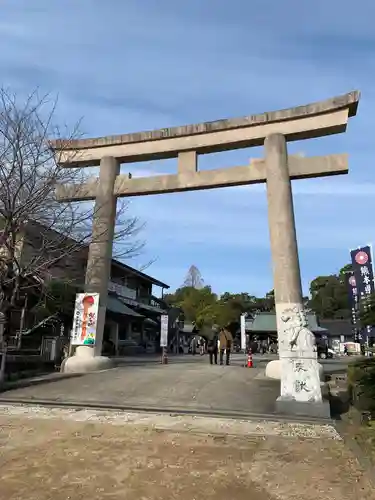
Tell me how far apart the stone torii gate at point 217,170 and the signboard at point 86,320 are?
12.0 inches

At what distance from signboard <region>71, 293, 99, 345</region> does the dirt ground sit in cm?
695

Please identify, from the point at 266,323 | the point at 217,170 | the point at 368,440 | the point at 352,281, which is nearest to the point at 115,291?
the point at 266,323

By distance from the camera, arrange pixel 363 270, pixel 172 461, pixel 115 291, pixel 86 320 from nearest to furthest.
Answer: pixel 172 461 → pixel 86 320 → pixel 363 270 → pixel 115 291

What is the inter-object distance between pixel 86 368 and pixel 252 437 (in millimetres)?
8235

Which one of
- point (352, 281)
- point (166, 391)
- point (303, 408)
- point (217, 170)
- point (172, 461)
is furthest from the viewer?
point (352, 281)

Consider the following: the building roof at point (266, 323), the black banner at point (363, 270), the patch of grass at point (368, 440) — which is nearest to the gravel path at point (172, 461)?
the patch of grass at point (368, 440)

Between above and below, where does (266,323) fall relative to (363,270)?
below

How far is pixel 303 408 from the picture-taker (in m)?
8.52

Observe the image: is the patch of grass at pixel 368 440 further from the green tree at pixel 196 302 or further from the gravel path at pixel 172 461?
the green tree at pixel 196 302

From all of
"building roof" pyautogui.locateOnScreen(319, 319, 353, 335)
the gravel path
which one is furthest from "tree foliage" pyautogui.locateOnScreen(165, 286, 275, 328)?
the gravel path

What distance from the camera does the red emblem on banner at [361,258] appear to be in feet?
76.8

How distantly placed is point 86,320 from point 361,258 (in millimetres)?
16185

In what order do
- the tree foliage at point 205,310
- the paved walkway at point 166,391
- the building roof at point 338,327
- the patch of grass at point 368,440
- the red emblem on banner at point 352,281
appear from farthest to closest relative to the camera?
the building roof at point 338,327 → the tree foliage at point 205,310 → the red emblem on banner at point 352,281 → the paved walkway at point 166,391 → the patch of grass at point 368,440

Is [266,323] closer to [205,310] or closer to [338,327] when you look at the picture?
[205,310]
